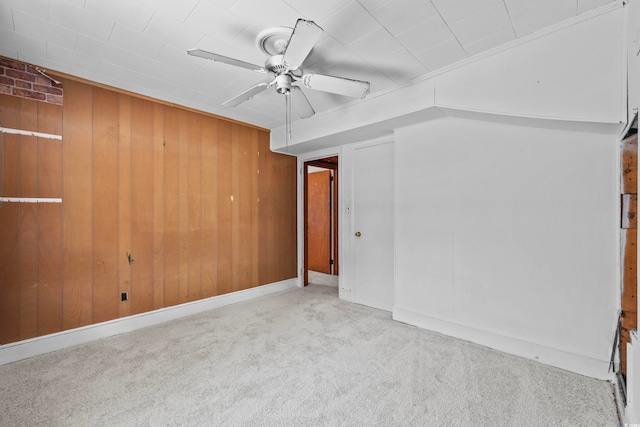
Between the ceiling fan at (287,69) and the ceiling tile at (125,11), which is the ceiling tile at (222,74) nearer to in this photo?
the ceiling fan at (287,69)

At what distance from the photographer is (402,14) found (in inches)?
69.4

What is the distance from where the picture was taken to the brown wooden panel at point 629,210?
1.76 m

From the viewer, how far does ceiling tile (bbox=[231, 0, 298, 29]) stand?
1669mm

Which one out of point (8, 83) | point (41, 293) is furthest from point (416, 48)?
point (41, 293)

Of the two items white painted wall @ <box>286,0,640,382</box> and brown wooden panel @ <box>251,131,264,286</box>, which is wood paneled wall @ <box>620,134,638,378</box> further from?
brown wooden panel @ <box>251,131,264,286</box>

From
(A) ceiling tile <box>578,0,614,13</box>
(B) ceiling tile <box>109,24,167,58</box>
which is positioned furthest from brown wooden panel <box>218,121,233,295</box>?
(A) ceiling tile <box>578,0,614,13</box>

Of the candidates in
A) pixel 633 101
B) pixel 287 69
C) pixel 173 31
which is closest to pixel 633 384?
pixel 633 101

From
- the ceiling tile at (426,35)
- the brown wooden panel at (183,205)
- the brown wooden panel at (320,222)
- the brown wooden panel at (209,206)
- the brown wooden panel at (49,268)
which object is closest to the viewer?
the ceiling tile at (426,35)

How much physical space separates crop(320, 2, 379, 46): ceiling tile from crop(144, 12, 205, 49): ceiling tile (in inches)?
35.7

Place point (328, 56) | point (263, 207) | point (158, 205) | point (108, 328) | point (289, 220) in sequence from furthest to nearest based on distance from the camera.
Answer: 1. point (289, 220)
2. point (263, 207)
3. point (158, 205)
4. point (108, 328)
5. point (328, 56)

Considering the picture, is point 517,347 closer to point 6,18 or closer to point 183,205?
point 183,205

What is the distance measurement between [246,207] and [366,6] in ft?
9.32

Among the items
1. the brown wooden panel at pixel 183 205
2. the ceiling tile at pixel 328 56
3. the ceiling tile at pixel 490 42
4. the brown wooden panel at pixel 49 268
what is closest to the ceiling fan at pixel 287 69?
the ceiling tile at pixel 328 56

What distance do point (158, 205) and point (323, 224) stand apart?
313 centimetres
